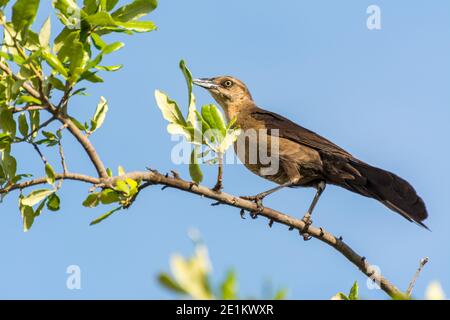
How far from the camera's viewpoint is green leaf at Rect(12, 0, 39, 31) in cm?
314

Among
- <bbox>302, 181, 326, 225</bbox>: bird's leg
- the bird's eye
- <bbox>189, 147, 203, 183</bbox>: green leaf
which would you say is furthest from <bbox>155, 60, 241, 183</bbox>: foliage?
the bird's eye

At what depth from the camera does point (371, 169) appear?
6.27 m

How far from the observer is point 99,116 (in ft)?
12.2

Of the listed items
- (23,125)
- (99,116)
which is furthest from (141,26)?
(23,125)

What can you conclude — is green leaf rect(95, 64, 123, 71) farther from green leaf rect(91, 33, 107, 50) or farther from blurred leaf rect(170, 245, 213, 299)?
blurred leaf rect(170, 245, 213, 299)

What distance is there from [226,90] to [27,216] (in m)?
4.93

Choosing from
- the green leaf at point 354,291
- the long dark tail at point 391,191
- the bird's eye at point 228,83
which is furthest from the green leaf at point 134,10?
the bird's eye at point 228,83

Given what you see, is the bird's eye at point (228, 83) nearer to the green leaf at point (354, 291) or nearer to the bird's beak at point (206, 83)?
the bird's beak at point (206, 83)

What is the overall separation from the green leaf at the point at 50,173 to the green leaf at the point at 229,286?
177 centimetres

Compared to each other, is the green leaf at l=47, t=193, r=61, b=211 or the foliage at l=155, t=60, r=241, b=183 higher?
the foliage at l=155, t=60, r=241, b=183

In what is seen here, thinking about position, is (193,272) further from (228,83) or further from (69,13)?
(228,83)

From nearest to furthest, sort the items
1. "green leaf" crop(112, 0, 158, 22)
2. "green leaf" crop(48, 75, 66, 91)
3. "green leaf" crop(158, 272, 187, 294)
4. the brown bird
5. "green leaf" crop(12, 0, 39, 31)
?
"green leaf" crop(158, 272, 187, 294) → "green leaf" crop(12, 0, 39, 31) → "green leaf" crop(48, 75, 66, 91) → "green leaf" crop(112, 0, 158, 22) → the brown bird

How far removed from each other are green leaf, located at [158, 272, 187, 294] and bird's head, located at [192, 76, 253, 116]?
6698 millimetres
